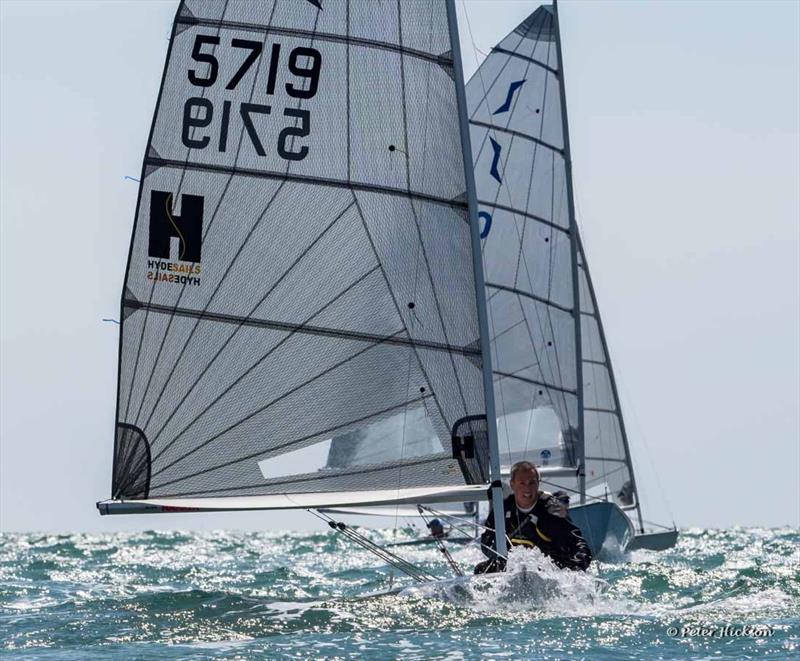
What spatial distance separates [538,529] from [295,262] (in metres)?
3.16

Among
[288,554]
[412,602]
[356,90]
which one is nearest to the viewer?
[412,602]

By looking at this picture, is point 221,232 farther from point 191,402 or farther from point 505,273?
point 505,273

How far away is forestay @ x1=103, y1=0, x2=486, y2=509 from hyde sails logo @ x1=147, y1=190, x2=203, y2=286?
17mm

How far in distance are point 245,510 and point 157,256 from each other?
2.38 metres

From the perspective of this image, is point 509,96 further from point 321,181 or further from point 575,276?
point 321,181

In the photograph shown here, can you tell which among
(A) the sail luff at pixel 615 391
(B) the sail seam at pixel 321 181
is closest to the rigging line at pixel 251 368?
(B) the sail seam at pixel 321 181

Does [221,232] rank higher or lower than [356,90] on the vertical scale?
lower

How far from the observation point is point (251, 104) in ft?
45.4

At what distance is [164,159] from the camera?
539 inches

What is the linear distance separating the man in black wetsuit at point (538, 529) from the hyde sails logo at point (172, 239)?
3.35 metres

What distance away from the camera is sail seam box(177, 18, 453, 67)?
45.2 ft

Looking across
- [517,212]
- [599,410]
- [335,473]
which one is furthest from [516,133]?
[335,473]

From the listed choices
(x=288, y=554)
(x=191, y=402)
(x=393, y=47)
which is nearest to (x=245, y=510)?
(x=191, y=402)

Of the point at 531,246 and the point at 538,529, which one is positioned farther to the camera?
the point at 531,246
